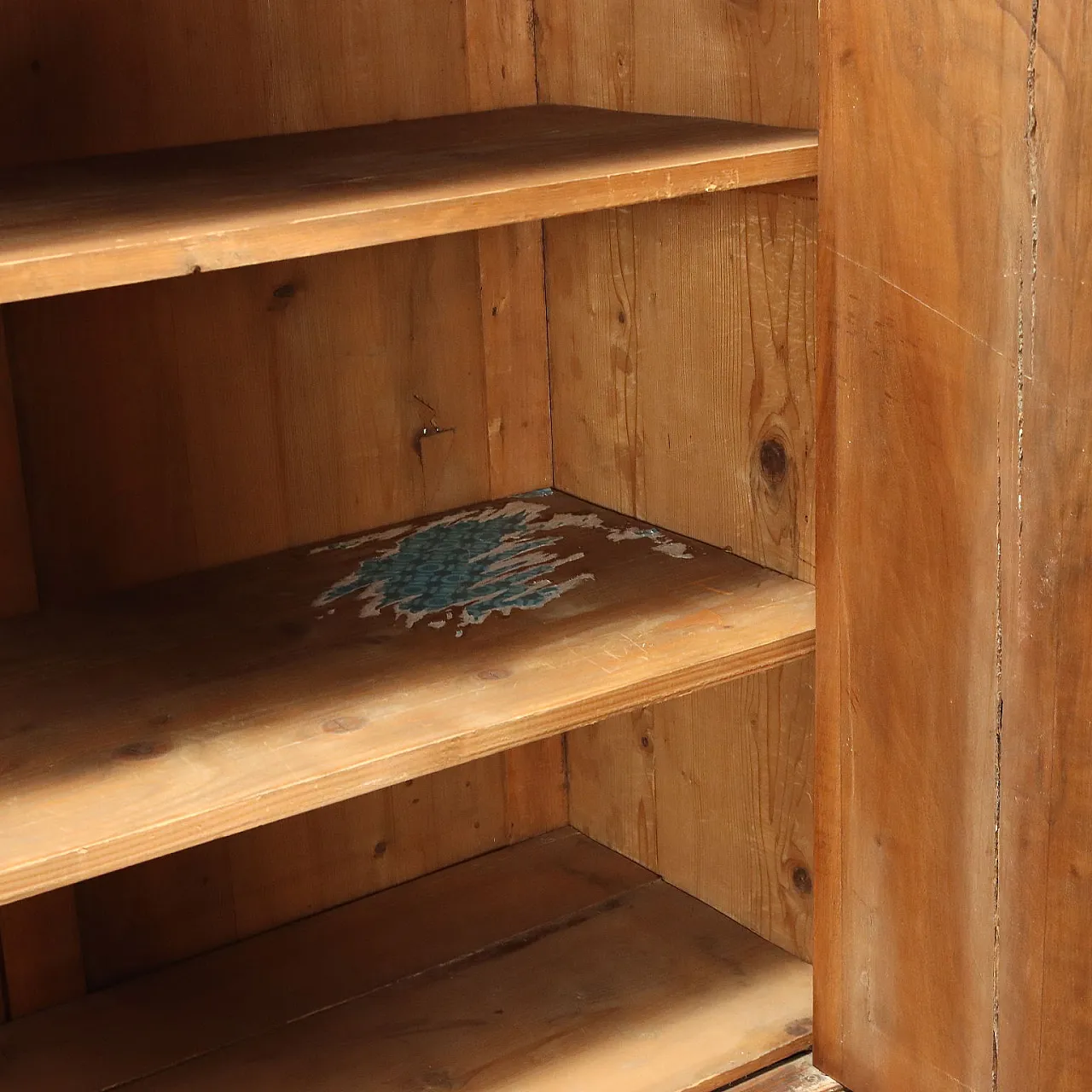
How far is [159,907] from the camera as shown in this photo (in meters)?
1.78

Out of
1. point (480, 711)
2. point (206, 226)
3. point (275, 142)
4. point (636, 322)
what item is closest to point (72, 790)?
point (480, 711)

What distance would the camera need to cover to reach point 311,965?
71.0 inches

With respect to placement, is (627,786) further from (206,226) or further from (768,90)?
(206,226)

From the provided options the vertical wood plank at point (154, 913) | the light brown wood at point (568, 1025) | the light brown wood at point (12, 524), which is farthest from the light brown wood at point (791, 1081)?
the light brown wood at point (12, 524)

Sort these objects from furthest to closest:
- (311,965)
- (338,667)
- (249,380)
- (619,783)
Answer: (619,783), (311,965), (249,380), (338,667)

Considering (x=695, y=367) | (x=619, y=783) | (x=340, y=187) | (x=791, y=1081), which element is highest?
(x=340, y=187)

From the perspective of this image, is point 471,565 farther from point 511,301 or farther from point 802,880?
point 802,880

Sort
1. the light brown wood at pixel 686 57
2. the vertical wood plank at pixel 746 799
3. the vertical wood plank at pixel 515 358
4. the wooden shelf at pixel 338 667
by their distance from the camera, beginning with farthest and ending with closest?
the vertical wood plank at pixel 515 358 → the vertical wood plank at pixel 746 799 → the light brown wood at pixel 686 57 → the wooden shelf at pixel 338 667

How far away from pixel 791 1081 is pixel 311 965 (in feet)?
1.83

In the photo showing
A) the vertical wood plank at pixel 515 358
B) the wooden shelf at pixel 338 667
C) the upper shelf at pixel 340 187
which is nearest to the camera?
the upper shelf at pixel 340 187

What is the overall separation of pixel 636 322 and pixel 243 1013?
0.86 m

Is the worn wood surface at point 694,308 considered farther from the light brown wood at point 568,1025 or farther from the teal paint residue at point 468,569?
the light brown wood at point 568,1025

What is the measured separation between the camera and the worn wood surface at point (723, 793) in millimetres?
1679

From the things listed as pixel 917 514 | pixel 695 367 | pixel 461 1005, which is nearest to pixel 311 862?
pixel 461 1005
